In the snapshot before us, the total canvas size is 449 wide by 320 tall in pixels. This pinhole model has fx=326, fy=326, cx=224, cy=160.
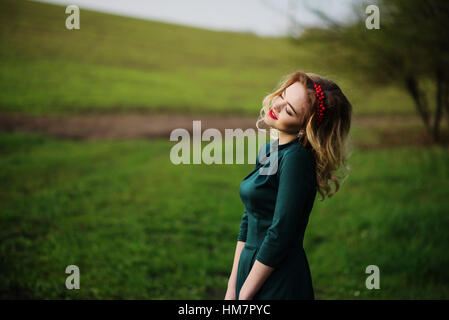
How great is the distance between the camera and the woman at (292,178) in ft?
5.29

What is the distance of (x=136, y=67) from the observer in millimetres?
23203

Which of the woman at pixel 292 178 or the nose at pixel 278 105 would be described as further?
the nose at pixel 278 105

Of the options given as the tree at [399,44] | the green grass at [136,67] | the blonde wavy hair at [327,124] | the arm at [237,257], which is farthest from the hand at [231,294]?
the green grass at [136,67]

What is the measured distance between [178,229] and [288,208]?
13.4 ft

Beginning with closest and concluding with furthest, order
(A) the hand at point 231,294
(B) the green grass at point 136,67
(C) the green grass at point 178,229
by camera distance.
→ 1. (A) the hand at point 231,294
2. (C) the green grass at point 178,229
3. (B) the green grass at point 136,67

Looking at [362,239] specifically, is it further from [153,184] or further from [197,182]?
[153,184]

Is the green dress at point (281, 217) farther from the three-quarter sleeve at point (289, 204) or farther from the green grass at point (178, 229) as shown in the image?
the green grass at point (178, 229)

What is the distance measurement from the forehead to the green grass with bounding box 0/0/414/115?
24.9 feet

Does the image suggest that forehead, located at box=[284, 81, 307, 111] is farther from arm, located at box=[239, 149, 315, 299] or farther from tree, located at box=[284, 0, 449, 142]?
tree, located at box=[284, 0, 449, 142]

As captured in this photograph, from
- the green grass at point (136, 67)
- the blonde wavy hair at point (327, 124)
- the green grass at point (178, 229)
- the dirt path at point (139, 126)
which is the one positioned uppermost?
the green grass at point (136, 67)

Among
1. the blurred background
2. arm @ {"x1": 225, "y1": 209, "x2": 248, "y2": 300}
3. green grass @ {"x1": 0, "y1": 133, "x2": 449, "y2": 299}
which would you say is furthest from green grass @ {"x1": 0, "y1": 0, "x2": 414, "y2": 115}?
arm @ {"x1": 225, "y1": 209, "x2": 248, "y2": 300}

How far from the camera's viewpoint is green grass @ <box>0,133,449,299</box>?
3.91m

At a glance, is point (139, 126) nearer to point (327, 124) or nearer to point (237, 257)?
point (237, 257)

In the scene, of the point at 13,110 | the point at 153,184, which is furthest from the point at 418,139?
the point at 13,110
